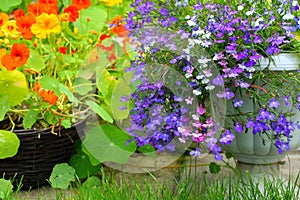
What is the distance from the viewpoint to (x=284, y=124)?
5.61 ft

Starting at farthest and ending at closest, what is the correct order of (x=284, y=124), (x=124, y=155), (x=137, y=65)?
1. (x=124, y=155)
2. (x=137, y=65)
3. (x=284, y=124)

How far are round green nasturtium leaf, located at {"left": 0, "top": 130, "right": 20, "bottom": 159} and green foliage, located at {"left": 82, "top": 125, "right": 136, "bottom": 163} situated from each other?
0.31 metres

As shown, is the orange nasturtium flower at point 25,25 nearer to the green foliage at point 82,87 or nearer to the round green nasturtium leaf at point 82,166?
the green foliage at point 82,87

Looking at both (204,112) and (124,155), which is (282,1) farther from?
(124,155)

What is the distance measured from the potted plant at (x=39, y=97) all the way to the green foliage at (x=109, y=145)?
8 centimetres

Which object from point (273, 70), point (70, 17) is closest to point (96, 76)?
point (70, 17)

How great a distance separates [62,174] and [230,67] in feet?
2.85

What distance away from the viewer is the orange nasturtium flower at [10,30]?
7.43 feet

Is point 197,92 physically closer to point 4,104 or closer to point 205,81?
point 205,81

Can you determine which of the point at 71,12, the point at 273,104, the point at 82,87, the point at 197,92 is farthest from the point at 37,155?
the point at 273,104

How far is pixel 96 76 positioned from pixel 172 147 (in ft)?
2.01

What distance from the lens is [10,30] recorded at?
2277 millimetres

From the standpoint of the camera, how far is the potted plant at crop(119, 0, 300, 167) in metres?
1.70

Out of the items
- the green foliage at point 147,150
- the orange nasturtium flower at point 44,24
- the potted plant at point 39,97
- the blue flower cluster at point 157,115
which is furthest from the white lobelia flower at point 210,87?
the orange nasturtium flower at point 44,24
